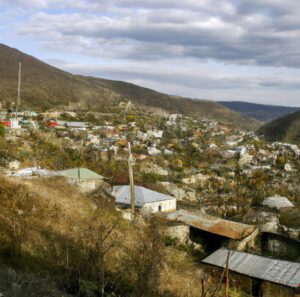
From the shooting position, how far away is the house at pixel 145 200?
1794 centimetres

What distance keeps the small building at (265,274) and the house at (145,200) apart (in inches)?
303

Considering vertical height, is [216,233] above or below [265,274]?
below

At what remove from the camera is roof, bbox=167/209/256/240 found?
1392 cm

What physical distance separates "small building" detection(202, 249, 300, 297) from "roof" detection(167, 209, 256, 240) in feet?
11.1

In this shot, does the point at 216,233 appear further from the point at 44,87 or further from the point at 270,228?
the point at 44,87

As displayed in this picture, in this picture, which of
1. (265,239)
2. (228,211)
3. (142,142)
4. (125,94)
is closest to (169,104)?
Answer: (125,94)

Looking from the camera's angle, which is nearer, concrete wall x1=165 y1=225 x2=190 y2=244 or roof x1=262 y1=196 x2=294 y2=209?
concrete wall x1=165 y1=225 x2=190 y2=244

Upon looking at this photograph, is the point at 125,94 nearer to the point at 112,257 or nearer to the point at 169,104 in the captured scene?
the point at 169,104

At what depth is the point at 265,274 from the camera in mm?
9500

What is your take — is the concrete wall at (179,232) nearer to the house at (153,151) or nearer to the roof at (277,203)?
the roof at (277,203)

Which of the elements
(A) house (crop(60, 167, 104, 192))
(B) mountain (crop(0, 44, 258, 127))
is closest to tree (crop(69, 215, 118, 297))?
(A) house (crop(60, 167, 104, 192))

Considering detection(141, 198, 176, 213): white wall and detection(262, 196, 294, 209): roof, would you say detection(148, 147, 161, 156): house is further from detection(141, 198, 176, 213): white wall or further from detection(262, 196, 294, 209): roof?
detection(141, 198, 176, 213): white wall

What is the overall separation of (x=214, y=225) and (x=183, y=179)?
2078 cm

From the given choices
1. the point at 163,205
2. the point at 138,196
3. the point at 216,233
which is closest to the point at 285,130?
the point at 163,205
